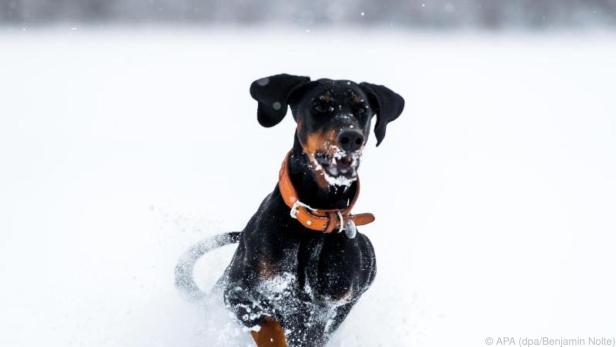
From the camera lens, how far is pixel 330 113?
320 centimetres

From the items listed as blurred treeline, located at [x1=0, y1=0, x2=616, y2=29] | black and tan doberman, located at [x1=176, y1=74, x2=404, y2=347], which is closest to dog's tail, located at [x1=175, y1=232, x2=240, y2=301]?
black and tan doberman, located at [x1=176, y1=74, x2=404, y2=347]

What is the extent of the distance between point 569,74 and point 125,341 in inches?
490

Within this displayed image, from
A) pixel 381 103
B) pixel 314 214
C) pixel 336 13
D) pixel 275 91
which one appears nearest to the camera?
pixel 314 214

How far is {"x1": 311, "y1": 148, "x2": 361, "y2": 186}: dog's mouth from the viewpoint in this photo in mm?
3006

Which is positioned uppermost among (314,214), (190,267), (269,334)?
(314,214)

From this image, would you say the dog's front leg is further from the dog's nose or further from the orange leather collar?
the dog's nose

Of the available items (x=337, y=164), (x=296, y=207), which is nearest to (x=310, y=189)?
(x=296, y=207)

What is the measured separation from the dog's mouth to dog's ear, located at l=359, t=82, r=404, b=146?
0.48 metres

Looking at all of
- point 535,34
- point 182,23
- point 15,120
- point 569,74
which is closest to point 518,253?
point 15,120

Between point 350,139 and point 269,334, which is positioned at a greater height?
point 350,139

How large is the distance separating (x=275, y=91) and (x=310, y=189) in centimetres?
43

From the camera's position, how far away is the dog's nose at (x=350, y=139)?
2967 mm

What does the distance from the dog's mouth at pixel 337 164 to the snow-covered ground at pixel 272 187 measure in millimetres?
963

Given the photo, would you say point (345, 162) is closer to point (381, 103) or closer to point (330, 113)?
point (330, 113)
